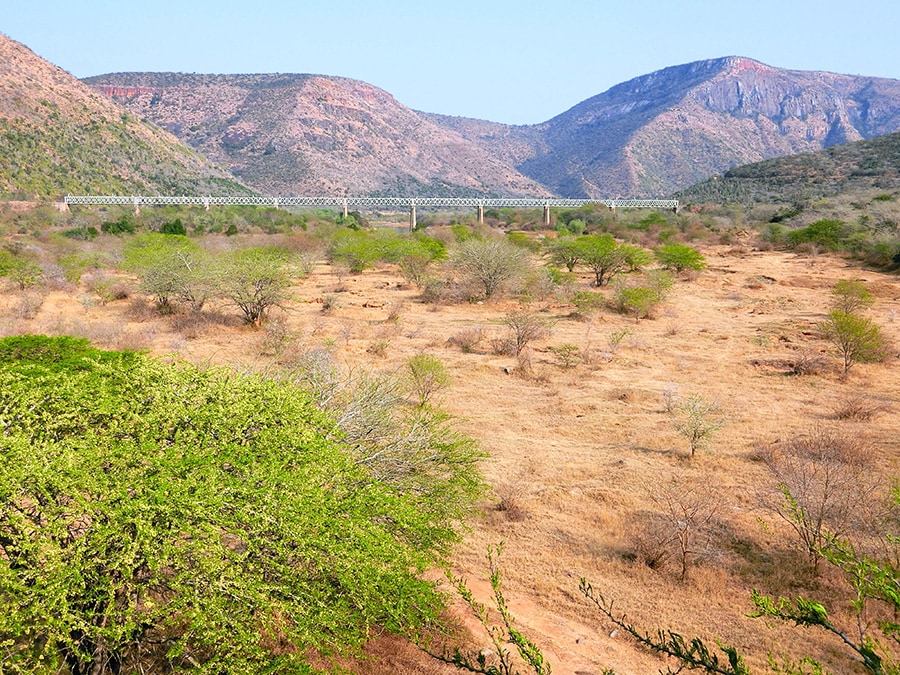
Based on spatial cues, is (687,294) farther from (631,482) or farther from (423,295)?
(631,482)

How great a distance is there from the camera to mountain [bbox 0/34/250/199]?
7494 centimetres

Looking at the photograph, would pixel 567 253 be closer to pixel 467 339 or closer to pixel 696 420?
pixel 467 339

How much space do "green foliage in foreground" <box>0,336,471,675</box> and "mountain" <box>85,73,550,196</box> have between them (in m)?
117

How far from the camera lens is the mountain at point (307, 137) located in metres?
128

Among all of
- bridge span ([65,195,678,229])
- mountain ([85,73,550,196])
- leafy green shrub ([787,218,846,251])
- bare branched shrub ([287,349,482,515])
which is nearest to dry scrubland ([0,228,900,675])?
bare branched shrub ([287,349,482,515])

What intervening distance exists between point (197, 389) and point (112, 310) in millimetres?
26028

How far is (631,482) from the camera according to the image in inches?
502

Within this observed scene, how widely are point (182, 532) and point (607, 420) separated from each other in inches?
497

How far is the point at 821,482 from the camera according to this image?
1148cm

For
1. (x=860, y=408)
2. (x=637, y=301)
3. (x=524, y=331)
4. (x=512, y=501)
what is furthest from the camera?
(x=637, y=301)

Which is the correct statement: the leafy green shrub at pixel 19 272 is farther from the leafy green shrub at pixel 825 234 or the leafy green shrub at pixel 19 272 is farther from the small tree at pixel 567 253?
the leafy green shrub at pixel 825 234

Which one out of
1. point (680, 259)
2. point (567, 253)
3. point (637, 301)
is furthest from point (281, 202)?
point (637, 301)

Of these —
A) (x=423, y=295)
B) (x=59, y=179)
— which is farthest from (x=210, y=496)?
(x=59, y=179)

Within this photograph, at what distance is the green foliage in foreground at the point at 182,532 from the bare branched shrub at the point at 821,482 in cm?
621
